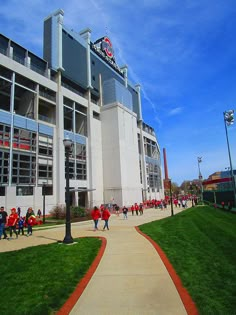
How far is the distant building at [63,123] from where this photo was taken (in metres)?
32.2

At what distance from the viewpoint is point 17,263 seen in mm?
7559

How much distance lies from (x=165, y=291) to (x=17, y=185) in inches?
1161

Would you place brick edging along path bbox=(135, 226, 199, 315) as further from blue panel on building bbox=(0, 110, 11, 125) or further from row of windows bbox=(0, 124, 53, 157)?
blue panel on building bbox=(0, 110, 11, 125)

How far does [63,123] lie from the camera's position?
41250 mm

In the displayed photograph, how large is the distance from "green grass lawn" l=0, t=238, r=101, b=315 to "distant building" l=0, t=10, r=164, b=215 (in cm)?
2312

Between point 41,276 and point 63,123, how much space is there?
37.0m

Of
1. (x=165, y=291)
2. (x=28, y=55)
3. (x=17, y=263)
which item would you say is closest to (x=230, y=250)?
(x=165, y=291)

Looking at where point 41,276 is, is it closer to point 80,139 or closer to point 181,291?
point 181,291

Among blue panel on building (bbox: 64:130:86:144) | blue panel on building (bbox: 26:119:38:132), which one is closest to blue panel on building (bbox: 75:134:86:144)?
blue panel on building (bbox: 64:130:86:144)

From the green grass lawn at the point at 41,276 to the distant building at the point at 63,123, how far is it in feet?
75.9

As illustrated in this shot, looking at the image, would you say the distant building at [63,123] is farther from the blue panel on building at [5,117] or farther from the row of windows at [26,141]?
the row of windows at [26,141]

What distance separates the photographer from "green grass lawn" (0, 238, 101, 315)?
4504mm

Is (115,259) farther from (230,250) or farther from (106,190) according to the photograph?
(106,190)

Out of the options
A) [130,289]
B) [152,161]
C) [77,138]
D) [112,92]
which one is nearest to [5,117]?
[77,138]
